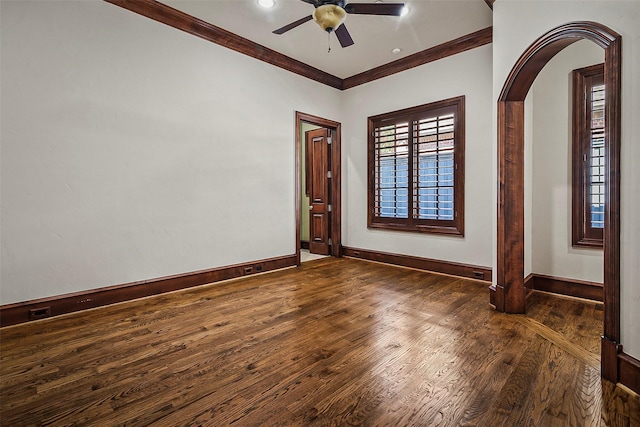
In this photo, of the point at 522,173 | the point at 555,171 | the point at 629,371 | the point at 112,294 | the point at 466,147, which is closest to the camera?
the point at 629,371

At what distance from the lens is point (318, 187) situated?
607 centimetres

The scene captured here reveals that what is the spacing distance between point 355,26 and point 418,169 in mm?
2058

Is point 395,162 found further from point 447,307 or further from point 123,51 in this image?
point 123,51

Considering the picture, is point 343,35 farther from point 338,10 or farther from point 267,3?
point 267,3

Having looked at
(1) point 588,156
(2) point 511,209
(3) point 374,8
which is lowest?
(2) point 511,209

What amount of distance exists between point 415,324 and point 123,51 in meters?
3.79

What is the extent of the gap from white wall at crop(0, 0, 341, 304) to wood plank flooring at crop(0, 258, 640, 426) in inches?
24.9

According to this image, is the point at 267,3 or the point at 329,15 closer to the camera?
the point at 329,15

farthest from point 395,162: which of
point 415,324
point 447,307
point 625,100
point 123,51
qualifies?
point 123,51

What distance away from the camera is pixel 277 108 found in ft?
15.2

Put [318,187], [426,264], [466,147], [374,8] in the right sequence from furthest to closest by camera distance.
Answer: [318,187]
[426,264]
[466,147]
[374,8]

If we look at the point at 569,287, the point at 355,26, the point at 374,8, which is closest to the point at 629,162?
the point at 374,8

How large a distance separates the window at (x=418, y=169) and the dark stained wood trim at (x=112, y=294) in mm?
2179

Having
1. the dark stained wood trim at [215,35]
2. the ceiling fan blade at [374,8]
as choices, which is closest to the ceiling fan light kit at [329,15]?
the ceiling fan blade at [374,8]
